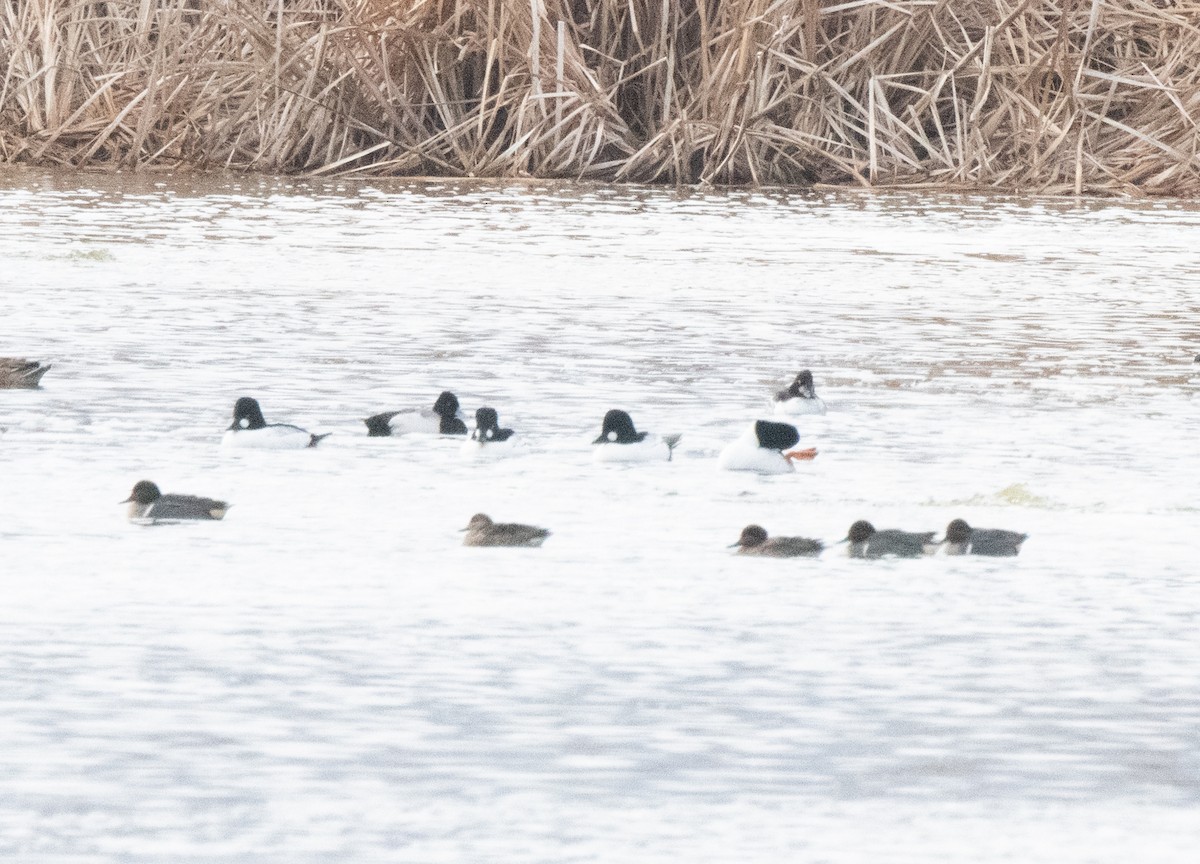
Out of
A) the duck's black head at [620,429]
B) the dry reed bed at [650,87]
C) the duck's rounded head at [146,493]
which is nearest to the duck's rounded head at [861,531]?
the duck's black head at [620,429]

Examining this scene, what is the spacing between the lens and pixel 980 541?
576 cm

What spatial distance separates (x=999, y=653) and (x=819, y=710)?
0.61 m

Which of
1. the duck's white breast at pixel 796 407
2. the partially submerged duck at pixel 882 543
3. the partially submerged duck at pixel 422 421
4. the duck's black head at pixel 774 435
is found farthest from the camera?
the duck's white breast at pixel 796 407

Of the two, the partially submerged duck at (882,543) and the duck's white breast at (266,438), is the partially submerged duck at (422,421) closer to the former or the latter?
the duck's white breast at (266,438)

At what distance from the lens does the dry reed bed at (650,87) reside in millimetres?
16422

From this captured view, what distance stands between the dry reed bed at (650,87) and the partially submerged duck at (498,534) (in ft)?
34.6

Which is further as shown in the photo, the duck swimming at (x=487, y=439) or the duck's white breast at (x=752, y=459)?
the duck swimming at (x=487, y=439)

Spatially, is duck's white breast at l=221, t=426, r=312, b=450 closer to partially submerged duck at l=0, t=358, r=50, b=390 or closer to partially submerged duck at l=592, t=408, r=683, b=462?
partially submerged duck at l=592, t=408, r=683, b=462

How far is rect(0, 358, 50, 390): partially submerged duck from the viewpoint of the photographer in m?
8.20

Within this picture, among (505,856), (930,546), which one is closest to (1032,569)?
(930,546)

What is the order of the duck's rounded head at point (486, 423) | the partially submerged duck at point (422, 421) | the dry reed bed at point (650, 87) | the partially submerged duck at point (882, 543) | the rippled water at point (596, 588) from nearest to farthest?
the rippled water at point (596, 588) → the partially submerged duck at point (882, 543) → the duck's rounded head at point (486, 423) → the partially submerged duck at point (422, 421) → the dry reed bed at point (650, 87)

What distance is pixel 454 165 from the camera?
17.5m

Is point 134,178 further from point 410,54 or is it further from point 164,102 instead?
point 410,54

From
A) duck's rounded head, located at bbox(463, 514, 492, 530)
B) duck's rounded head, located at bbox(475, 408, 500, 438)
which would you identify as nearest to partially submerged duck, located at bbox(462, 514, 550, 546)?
duck's rounded head, located at bbox(463, 514, 492, 530)
